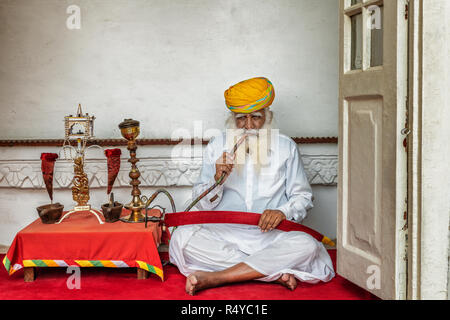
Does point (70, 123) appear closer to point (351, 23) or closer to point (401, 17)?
point (351, 23)

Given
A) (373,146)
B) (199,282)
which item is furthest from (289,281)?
(373,146)

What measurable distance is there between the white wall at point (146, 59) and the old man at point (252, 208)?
0.62 metres

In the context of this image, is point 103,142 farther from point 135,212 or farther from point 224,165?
point 224,165

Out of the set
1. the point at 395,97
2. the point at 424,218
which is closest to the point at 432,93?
the point at 395,97

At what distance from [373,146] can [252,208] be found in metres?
1.17

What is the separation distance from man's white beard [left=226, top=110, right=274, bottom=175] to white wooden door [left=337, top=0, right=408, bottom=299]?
0.75m

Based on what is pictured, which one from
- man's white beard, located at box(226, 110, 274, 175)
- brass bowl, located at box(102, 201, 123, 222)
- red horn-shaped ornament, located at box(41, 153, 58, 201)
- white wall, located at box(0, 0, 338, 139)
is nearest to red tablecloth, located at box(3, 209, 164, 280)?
brass bowl, located at box(102, 201, 123, 222)

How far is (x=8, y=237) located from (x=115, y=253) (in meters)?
1.49

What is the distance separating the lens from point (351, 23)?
3.03 metres

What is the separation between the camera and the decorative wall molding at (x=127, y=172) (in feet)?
13.9

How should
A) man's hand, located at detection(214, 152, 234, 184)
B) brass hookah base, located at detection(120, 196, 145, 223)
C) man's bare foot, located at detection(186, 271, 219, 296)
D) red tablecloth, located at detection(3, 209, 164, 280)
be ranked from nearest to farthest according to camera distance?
1. man's bare foot, located at detection(186, 271, 219, 296)
2. red tablecloth, located at detection(3, 209, 164, 280)
3. man's hand, located at detection(214, 152, 234, 184)
4. brass hookah base, located at detection(120, 196, 145, 223)

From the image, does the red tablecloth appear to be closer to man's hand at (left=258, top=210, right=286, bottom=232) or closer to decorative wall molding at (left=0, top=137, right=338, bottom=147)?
man's hand at (left=258, top=210, right=286, bottom=232)

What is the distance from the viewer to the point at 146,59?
4258mm

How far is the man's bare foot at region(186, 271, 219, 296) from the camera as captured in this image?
309 centimetres
